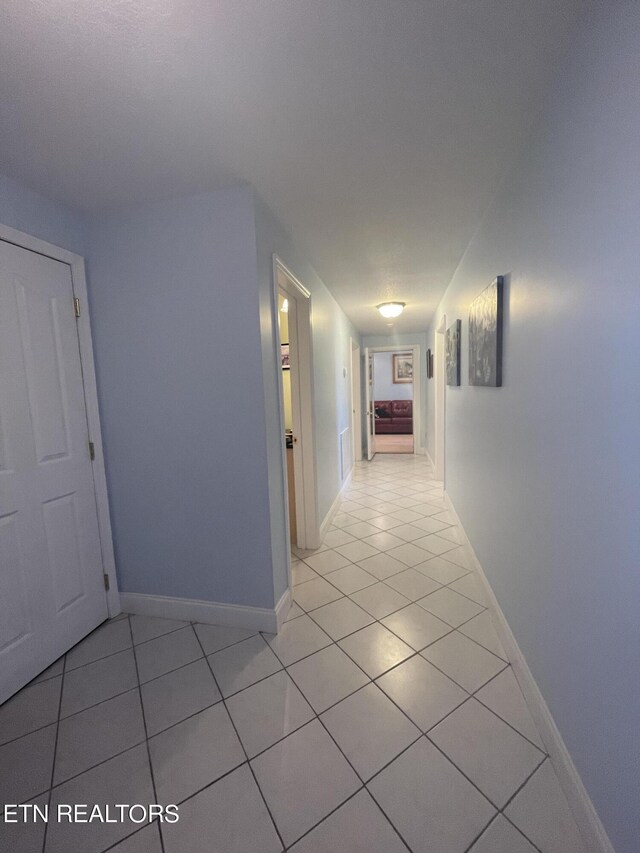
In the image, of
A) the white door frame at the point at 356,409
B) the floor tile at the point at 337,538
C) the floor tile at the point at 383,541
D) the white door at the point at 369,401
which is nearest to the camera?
the floor tile at the point at 383,541

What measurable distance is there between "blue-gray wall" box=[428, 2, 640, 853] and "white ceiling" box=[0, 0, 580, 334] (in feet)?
0.73

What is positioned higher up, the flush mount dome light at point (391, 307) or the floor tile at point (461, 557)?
the flush mount dome light at point (391, 307)

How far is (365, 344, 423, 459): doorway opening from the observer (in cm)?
655

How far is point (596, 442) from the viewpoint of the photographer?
3.22 ft

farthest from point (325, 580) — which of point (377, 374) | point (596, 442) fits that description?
point (377, 374)

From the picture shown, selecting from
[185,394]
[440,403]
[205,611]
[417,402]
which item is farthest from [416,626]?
[417,402]

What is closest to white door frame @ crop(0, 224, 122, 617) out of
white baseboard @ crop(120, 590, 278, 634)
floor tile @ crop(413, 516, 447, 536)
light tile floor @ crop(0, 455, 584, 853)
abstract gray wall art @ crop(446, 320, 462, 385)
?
white baseboard @ crop(120, 590, 278, 634)

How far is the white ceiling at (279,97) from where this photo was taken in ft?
3.15

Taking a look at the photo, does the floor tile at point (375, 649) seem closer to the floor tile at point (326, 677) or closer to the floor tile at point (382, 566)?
the floor tile at point (326, 677)

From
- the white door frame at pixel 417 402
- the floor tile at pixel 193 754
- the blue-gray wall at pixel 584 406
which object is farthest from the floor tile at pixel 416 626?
the white door frame at pixel 417 402

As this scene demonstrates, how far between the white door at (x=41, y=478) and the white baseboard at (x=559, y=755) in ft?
7.22

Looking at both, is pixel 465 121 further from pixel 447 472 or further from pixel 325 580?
pixel 447 472

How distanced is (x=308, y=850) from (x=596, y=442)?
1.42m

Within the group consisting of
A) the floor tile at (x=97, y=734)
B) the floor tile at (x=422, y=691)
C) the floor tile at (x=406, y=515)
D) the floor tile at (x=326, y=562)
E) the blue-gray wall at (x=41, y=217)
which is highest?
the blue-gray wall at (x=41, y=217)
